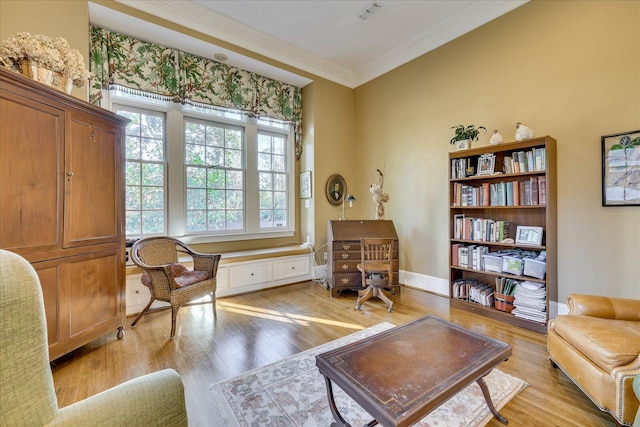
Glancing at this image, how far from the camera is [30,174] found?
1.79 meters

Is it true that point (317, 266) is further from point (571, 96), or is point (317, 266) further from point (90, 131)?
point (571, 96)

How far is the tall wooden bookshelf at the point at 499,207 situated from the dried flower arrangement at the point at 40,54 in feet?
12.4

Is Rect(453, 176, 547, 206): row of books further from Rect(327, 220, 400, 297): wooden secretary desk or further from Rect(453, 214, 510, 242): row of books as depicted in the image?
Rect(327, 220, 400, 297): wooden secretary desk

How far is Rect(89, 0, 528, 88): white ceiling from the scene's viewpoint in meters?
3.15

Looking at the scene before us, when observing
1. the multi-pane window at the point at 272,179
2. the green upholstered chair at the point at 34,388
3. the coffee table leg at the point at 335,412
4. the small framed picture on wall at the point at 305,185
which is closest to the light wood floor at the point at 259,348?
the coffee table leg at the point at 335,412

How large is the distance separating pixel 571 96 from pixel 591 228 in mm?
1317

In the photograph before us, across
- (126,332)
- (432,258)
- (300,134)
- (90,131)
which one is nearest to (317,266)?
(432,258)

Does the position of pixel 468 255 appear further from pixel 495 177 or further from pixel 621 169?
pixel 621 169

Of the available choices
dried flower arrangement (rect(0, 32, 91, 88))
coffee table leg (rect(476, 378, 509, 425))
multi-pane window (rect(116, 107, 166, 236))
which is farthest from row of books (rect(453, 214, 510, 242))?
dried flower arrangement (rect(0, 32, 91, 88))

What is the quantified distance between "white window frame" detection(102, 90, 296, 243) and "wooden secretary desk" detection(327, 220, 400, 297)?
1152mm

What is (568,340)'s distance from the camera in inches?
70.4

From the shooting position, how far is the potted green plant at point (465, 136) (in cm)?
326

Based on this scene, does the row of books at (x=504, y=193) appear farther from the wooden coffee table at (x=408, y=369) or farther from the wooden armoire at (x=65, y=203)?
the wooden armoire at (x=65, y=203)

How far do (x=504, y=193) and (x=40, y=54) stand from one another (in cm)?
420
